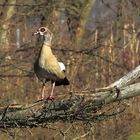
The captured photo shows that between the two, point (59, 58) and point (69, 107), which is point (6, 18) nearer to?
point (59, 58)

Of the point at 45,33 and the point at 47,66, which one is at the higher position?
the point at 45,33

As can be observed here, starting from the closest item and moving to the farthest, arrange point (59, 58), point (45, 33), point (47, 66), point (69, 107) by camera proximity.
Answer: point (69, 107), point (47, 66), point (45, 33), point (59, 58)

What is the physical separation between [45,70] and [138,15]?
998cm

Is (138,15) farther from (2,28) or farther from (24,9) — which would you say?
(2,28)

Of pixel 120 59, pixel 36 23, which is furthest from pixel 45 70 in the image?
pixel 120 59

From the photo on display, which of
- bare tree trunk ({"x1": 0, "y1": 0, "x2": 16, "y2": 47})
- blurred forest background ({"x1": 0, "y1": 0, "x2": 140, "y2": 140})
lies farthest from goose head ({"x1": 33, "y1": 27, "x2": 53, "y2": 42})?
bare tree trunk ({"x1": 0, "y1": 0, "x2": 16, "y2": 47})

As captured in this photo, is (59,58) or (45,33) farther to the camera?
(59,58)

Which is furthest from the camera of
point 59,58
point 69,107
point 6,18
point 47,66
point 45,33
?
point 59,58

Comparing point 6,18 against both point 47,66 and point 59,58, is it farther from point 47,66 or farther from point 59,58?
point 47,66

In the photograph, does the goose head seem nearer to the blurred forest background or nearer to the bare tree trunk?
the blurred forest background

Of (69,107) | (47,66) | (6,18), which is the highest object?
(6,18)

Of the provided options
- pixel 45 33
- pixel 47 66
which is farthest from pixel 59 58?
pixel 47 66

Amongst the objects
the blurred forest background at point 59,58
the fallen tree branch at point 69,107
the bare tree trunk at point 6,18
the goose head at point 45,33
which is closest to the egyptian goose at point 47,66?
the goose head at point 45,33

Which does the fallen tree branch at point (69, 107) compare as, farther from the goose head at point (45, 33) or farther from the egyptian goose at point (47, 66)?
the goose head at point (45, 33)
